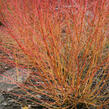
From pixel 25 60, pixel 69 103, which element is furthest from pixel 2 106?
pixel 25 60

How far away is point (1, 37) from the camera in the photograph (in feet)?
11.9

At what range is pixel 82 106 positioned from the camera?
1799 mm

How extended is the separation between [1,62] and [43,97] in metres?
1.34

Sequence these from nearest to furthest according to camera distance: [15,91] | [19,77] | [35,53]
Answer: [35,53] → [15,91] → [19,77]

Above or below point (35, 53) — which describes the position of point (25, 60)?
below

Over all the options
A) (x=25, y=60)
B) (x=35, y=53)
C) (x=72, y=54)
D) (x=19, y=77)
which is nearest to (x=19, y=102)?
(x=19, y=77)

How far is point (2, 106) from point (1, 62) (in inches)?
50.1

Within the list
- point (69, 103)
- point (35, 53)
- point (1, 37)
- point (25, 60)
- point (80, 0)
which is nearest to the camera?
point (80, 0)

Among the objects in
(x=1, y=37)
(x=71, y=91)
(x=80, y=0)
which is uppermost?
(x=80, y=0)

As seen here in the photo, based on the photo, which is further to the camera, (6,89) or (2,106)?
(6,89)

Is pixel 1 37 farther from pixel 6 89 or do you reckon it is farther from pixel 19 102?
pixel 19 102

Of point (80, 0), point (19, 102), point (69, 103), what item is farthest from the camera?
point (19, 102)

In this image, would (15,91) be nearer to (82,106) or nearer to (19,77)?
(19,77)

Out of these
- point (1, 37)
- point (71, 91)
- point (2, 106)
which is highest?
point (1, 37)
